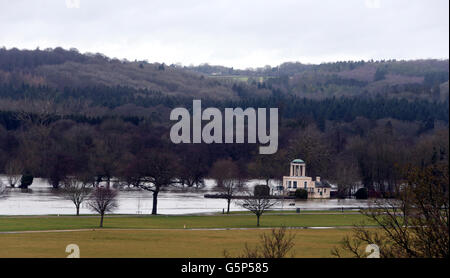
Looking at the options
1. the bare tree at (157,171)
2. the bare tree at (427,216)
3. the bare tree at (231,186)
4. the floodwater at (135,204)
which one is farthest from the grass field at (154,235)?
the bare tree at (231,186)

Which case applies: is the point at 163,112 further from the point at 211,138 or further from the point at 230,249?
the point at 230,249

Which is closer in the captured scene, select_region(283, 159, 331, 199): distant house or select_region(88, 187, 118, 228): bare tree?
select_region(88, 187, 118, 228): bare tree

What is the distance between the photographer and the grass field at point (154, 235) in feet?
149

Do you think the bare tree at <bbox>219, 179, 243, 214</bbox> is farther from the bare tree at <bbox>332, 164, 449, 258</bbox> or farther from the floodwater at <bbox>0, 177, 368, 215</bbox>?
the bare tree at <bbox>332, 164, 449, 258</bbox>

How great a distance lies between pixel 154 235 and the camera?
5416 centimetres

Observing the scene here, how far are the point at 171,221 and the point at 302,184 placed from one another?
53.2 metres

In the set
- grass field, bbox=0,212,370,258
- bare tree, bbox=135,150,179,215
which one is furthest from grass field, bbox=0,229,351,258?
bare tree, bbox=135,150,179,215

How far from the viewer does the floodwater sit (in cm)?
7562

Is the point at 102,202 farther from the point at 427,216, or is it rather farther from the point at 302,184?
the point at 302,184

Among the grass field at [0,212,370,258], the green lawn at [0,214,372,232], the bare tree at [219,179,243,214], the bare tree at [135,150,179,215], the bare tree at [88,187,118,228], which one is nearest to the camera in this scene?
the grass field at [0,212,370,258]

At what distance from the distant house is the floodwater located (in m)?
10.2

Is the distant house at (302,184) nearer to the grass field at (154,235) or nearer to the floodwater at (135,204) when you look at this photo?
the floodwater at (135,204)

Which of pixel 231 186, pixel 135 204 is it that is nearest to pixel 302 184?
pixel 231 186
